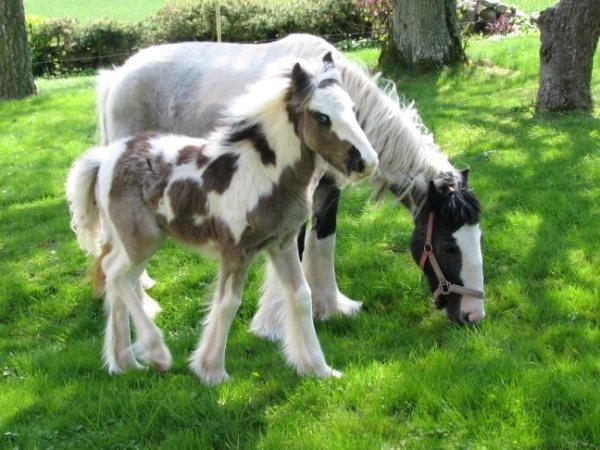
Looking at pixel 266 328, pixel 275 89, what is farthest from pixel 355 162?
pixel 266 328

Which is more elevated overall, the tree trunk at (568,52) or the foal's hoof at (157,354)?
the tree trunk at (568,52)

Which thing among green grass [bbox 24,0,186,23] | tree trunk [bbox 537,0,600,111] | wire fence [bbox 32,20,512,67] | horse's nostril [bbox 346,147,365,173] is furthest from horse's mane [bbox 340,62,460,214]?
green grass [bbox 24,0,186,23]

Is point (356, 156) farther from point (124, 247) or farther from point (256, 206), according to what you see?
point (124, 247)

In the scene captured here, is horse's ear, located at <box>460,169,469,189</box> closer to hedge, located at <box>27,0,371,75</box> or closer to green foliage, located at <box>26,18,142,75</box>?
hedge, located at <box>27,0,371,75</box>

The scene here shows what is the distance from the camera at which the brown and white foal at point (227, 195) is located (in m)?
3.92

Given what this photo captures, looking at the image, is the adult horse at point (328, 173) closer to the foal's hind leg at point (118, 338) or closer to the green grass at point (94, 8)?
the foal's hind leg at point (118, 338)

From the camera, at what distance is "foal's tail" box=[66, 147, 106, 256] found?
471 centimetres

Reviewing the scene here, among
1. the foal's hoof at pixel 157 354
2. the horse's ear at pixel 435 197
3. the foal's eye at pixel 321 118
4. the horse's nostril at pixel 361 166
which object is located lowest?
the foal's hoof at pixel 157 354

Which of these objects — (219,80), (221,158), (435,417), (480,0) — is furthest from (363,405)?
(480,0)

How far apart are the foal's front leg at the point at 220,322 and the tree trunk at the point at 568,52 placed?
720cm

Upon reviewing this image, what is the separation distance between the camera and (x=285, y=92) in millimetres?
4027

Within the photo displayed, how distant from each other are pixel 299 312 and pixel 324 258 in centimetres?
139

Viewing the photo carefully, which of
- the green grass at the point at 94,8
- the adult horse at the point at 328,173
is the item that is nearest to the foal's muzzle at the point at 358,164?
the adult horse at the point at 328,173

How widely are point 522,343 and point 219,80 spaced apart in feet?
10.9
